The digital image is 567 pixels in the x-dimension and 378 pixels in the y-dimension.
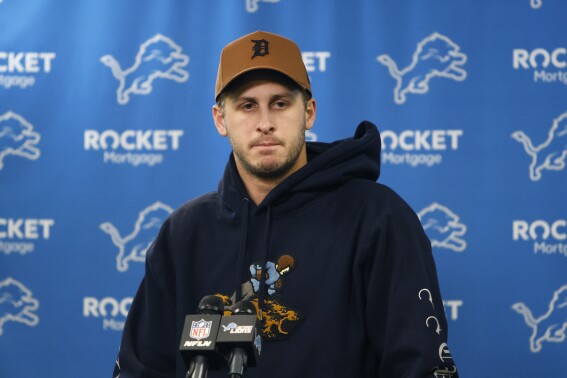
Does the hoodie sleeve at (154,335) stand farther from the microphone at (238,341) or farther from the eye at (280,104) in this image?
the microphone at (238,341)

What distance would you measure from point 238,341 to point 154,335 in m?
0.70

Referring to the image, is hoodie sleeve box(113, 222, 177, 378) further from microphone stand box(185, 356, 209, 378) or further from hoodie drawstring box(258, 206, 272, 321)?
microphone stand box(185, 356, 209, 378)

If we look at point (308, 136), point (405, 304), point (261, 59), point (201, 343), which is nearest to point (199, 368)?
point (201, 343)

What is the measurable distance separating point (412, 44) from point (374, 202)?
4.83 feet

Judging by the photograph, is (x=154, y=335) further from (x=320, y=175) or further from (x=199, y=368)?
(x=199, y=368)

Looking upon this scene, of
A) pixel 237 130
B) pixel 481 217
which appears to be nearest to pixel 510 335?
pixel 481 217

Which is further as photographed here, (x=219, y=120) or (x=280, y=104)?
(x=219, y=120)

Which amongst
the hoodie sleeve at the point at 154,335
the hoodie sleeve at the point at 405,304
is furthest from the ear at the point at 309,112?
the hoodie sleeve at the point at 154,335

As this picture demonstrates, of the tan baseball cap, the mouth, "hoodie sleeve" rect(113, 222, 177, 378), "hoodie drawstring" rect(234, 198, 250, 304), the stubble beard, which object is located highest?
the tan baseball cap

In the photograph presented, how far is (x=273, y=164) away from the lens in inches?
61.2

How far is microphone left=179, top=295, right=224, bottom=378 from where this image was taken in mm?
978

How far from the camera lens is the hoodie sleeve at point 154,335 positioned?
5.32 feet

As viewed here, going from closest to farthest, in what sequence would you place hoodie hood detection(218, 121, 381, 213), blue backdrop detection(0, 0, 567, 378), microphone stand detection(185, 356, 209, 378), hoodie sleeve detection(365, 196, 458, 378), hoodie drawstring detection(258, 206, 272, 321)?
microphone stand detection(185, 356, 209, 378)
hoodie sleeve detection(365, 196, 458, 378)
hoodie drawstring detection(258, 206, 272, 321)
hoodie hood detection(218, 121, 381, 213)
blue backdrop detection(0, 0, 567, 378)

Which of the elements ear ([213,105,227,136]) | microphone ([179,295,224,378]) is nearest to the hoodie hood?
ear ([213,105,227,136])
